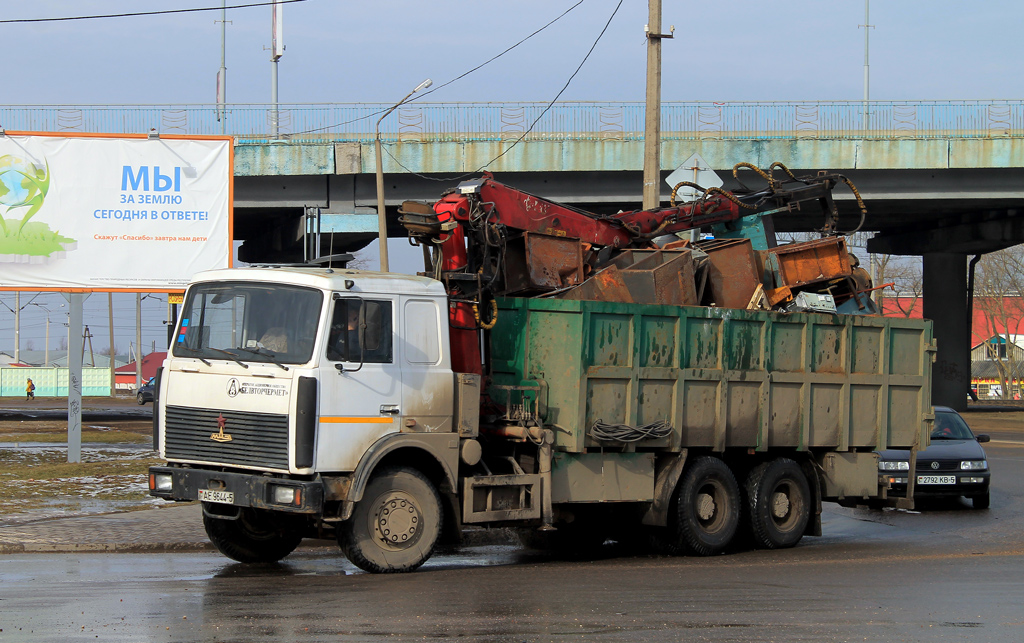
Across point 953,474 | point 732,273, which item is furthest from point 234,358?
point 953,474

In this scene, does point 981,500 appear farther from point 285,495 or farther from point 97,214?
point 97,214

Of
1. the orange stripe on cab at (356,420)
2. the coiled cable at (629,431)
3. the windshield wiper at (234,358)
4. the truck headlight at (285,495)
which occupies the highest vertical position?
the windshield wiper at (234,358)

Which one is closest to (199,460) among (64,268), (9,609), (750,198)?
(9,609)

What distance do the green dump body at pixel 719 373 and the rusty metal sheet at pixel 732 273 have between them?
0.48m

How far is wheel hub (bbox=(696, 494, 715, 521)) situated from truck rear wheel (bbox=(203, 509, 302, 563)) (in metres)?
3.97

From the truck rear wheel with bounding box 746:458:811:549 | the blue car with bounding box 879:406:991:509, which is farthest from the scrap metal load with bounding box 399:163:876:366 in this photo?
the blue car with bounding box 879:406:991:509

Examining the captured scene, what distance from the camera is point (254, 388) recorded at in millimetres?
8656

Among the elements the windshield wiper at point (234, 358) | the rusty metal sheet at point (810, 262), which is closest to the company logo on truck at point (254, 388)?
the windshield wiper at point (234, 358)

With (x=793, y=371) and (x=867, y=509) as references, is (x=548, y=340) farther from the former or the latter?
(x=867, y=509)

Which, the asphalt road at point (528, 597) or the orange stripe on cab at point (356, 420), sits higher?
the orange stripe on cab at point (356, 420)

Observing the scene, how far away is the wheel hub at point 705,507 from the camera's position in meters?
10.9

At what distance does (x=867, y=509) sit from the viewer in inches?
621

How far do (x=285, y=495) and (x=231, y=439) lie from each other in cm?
70

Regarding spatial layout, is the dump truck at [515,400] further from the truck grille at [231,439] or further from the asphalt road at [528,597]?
the asphalt road at [528,597]
